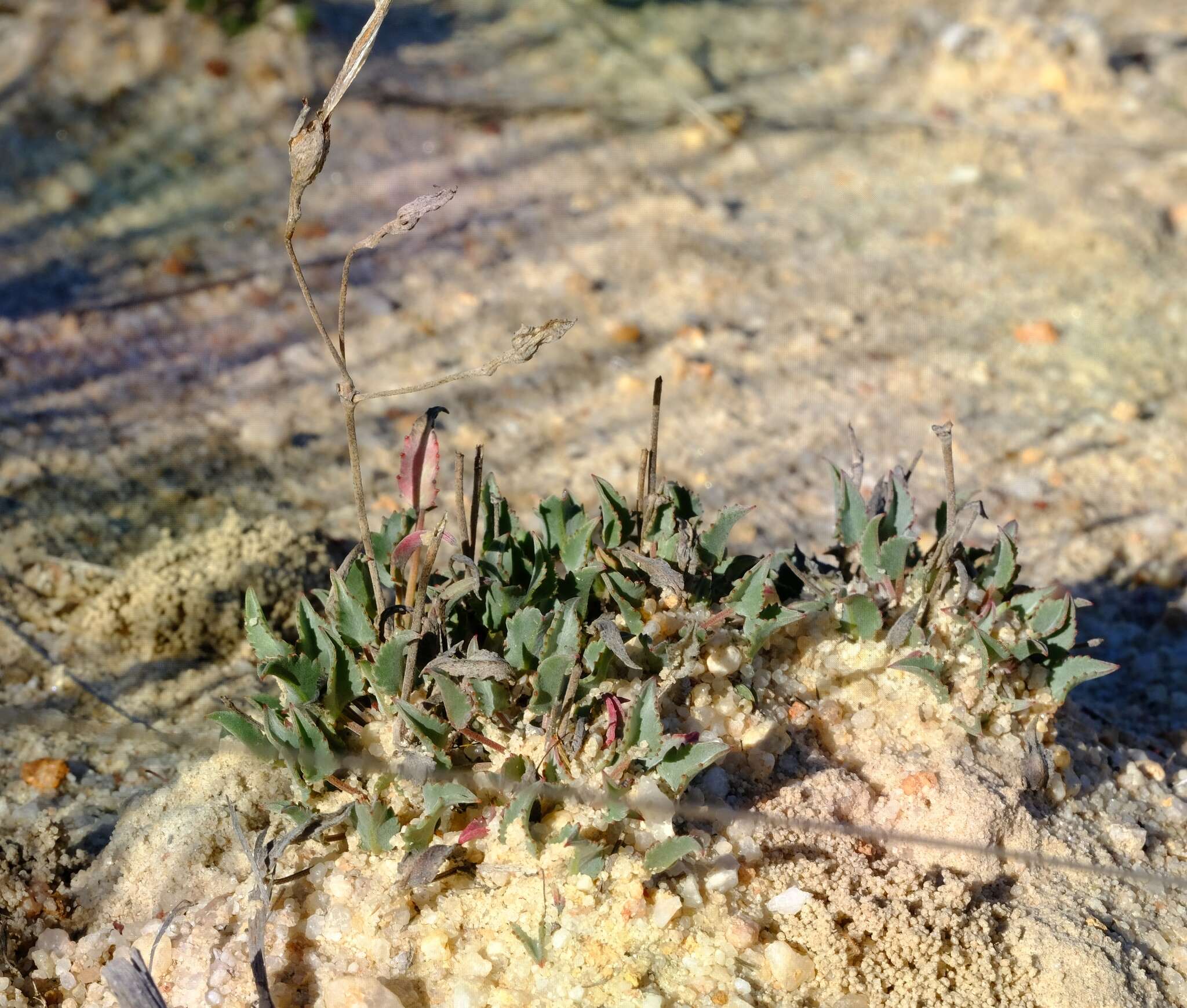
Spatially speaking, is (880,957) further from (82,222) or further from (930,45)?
(930,45)

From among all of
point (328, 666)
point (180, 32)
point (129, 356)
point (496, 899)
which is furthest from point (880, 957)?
point (180, 32)

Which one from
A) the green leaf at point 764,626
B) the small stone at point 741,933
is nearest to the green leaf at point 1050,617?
the green leaf at point 764,626

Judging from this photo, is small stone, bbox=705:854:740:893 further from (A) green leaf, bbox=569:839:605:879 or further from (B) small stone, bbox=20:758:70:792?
(B) small stone, bbox=20:758:70:792

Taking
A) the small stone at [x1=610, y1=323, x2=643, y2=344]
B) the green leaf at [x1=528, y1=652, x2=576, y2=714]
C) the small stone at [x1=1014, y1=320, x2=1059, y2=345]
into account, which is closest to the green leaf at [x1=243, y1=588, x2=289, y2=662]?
the green leaf at [x1=528, y1=652, x2=576, y2=714]

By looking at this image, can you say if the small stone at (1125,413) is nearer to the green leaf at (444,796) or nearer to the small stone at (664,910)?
the small stone at (664,910)

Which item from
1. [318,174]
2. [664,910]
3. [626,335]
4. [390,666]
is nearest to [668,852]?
[664,910]
